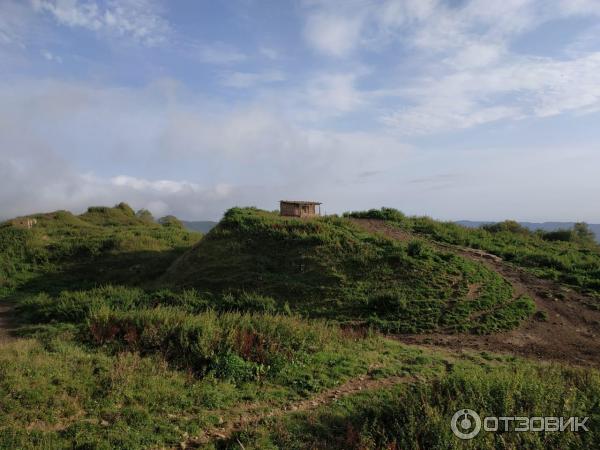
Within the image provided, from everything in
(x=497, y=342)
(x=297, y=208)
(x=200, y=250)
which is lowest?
(x=497, y=342)

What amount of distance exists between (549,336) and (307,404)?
9.18 metres

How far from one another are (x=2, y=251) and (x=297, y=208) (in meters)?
19.2

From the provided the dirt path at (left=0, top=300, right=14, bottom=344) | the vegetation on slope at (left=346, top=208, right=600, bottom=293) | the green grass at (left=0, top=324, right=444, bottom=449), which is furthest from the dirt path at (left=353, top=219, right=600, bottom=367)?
the dirt path at (left=0, top=300, right=14, bottom=344)

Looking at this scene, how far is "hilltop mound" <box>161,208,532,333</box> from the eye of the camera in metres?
13.9

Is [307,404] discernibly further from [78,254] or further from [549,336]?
[78,254]

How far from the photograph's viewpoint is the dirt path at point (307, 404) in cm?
621

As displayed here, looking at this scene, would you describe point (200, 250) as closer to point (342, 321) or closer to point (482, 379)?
point (342, 321)

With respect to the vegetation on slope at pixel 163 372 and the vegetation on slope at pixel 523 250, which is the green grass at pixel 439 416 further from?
the vegetation on slope at pixel 523 250

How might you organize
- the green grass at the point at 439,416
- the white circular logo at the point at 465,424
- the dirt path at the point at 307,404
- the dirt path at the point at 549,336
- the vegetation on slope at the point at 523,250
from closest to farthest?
the green grass at the point at 439,416 < the white circular logo at the point at 465,424 < the dirt path at the point at 307,404 < the dirt path at the point at 549,336 < the vegetation on slope at the point at 523,250

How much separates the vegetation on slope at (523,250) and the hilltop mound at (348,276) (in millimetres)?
3736

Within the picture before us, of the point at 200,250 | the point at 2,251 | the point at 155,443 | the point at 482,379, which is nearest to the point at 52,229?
the point at 2,251

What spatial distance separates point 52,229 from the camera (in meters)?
31.4

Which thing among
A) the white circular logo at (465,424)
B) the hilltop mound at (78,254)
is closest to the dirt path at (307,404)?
the white circular logo at (465,424)

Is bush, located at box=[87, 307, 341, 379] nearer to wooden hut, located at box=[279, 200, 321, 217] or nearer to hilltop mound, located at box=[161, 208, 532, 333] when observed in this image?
hilltop mound, located at box=[161, 208, 532, 333]
